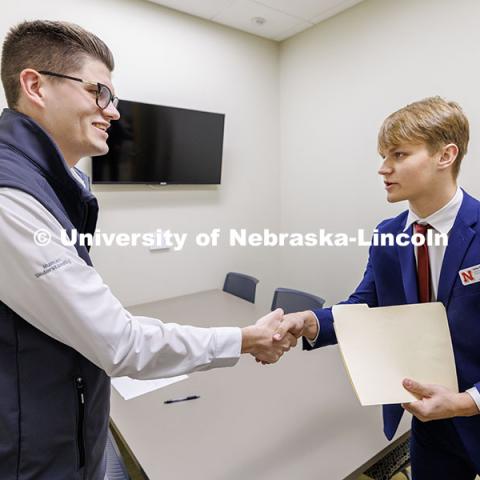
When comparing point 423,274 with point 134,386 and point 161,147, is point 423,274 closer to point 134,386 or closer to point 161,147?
point 134,386

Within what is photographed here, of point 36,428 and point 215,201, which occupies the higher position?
point 215,201

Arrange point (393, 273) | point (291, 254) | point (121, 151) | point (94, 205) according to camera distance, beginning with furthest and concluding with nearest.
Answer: point (291, 254), point (121, 151), point (393, 273), point (94, 205)

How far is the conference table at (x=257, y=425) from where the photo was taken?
1077 mm

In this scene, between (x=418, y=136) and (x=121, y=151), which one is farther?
(x=121, y=151)

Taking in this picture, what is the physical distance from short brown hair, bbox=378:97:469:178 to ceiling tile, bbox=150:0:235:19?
2247 millimetres

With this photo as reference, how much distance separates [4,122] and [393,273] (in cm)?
127

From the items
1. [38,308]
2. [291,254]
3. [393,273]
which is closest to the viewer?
[38,308]

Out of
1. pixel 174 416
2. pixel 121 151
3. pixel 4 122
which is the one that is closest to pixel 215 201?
pixel 121 151

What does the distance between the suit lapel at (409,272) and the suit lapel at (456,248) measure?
79 millimetres

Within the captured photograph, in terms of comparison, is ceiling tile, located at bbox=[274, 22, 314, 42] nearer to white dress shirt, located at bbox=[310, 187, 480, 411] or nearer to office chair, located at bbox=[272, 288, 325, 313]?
office chair, located at bbox=[272, 288, 325, 313]

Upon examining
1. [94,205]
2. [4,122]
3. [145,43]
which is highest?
[145,43]

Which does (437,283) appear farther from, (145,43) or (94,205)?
(145,43)

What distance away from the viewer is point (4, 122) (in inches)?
32.9

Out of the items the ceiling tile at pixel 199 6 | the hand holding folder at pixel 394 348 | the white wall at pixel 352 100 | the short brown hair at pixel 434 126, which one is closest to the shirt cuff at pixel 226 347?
the hand holding folder at pixel 394 348
